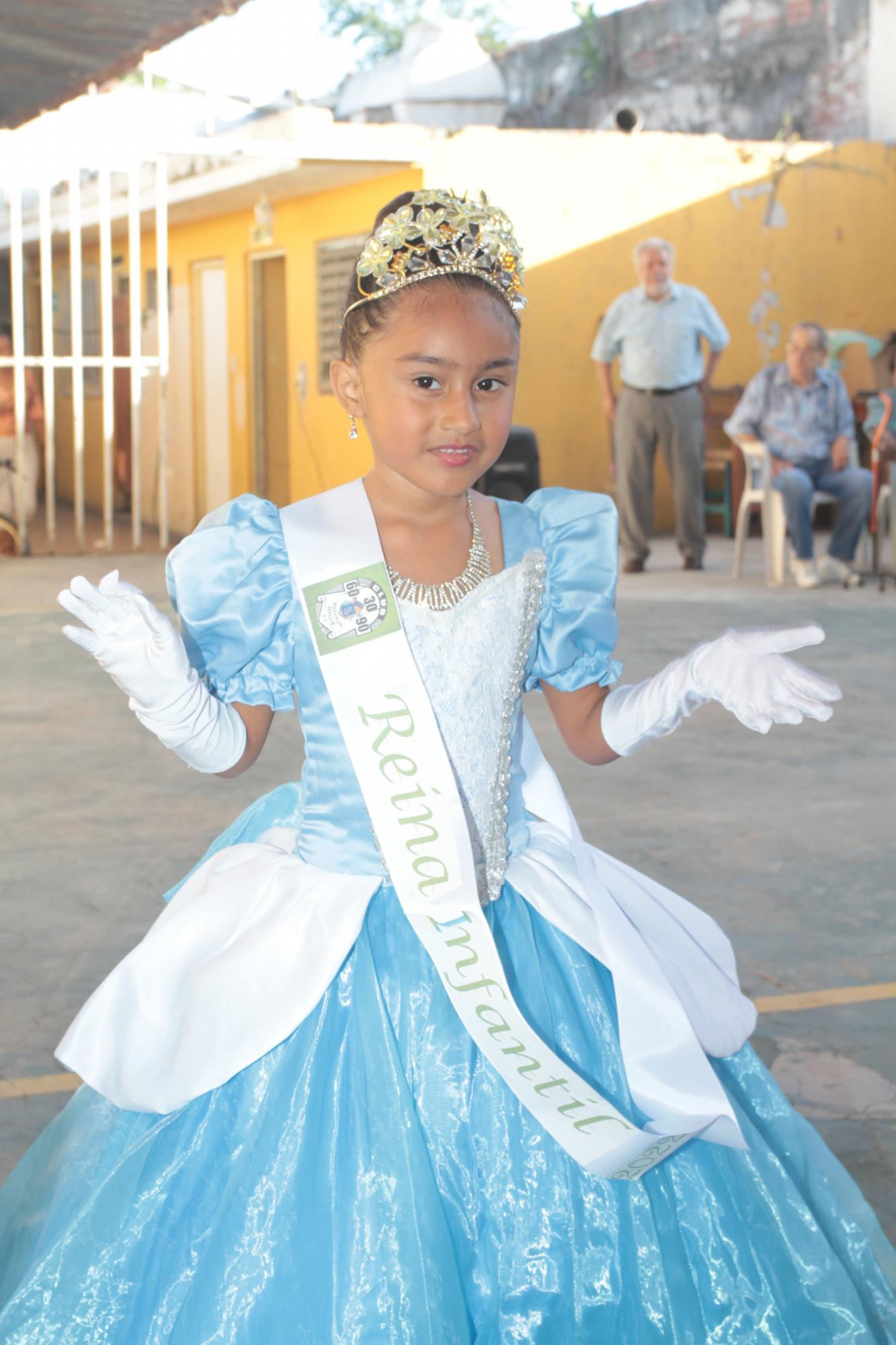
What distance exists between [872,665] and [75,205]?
5924 millimetres

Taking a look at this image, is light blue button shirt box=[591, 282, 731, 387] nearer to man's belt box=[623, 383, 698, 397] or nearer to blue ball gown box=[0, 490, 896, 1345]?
man's belt box=[623, 383, 698, 397]

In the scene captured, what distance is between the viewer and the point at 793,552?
26.7ft

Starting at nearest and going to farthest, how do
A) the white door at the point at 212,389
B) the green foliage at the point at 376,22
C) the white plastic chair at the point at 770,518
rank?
the white plastic chair at the point at 770,518 < the white door at the point at 212,389 < the green foliage at the point at 376,22

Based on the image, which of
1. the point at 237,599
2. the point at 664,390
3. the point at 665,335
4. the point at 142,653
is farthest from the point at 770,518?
the point at 142,653

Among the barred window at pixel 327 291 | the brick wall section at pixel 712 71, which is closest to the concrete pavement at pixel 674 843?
the barred window at pixel 327 291

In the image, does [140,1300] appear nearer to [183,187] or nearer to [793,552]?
[793,552]

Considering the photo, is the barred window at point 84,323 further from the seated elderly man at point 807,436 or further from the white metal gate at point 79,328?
the seated elderly man at point 807,436

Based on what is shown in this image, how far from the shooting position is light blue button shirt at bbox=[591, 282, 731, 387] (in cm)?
845

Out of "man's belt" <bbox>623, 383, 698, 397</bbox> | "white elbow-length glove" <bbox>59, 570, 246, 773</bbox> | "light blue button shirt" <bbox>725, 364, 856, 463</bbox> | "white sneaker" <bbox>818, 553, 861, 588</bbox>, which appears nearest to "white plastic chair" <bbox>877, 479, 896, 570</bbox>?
"white sneaker" <bbox>818, 553, 861, 588</bbox>

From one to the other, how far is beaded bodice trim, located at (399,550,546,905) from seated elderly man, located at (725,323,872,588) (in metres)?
6.32

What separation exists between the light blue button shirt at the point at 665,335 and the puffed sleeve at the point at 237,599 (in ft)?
23.1

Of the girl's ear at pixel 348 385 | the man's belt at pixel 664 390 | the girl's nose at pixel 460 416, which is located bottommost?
the girl's nose at pixel 460 416

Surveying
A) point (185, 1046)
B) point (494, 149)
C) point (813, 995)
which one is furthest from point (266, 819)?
point (494, 149)

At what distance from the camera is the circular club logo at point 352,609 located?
168 cm
